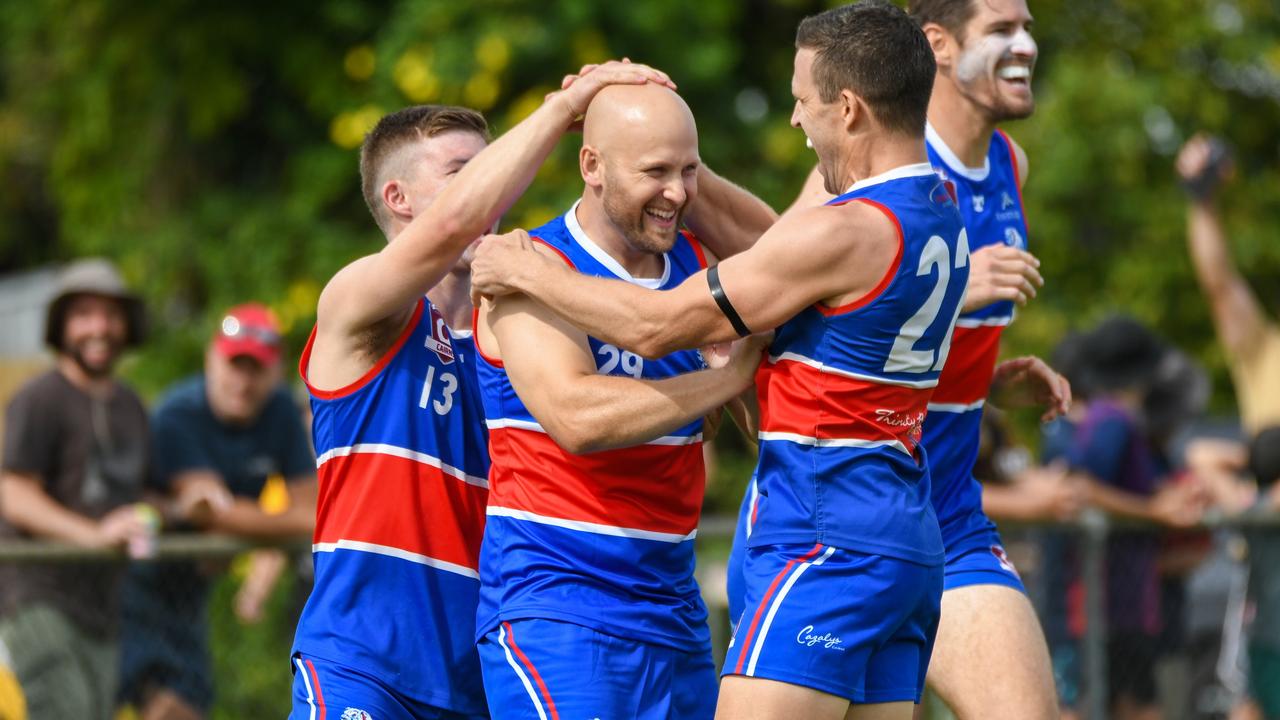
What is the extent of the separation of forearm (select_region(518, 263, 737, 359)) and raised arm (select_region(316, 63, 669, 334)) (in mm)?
346

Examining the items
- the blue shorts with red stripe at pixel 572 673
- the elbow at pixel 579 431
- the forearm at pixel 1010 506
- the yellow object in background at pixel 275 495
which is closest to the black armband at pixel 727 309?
the elbow at pixel 579 431

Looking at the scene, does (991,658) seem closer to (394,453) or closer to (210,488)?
(394,453)

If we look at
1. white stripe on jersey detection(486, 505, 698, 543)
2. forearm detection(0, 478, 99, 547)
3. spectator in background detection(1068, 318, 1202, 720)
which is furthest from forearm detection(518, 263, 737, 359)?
spectator in background detection(1068, 318, 1202, 720)

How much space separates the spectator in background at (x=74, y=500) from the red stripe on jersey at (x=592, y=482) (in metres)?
3.70

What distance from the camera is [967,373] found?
494cm

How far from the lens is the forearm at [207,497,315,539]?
7.43 meters

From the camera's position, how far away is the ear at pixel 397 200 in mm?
4555

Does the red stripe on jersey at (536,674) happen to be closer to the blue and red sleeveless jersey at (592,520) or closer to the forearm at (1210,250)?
the blue and red sleeveless jersey at (592,520)

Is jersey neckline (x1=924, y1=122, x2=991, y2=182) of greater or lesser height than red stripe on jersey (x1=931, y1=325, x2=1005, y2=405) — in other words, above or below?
above

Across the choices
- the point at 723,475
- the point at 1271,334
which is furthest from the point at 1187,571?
the point at 723,475

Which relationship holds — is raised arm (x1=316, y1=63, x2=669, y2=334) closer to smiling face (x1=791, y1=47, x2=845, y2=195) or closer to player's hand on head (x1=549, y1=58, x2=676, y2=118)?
player's hand on head (x1=549, y1=58, x2=676, y2=118)

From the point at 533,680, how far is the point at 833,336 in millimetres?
1074

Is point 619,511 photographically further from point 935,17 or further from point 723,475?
point 723,475

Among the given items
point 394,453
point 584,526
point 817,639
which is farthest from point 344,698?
point 817,639
